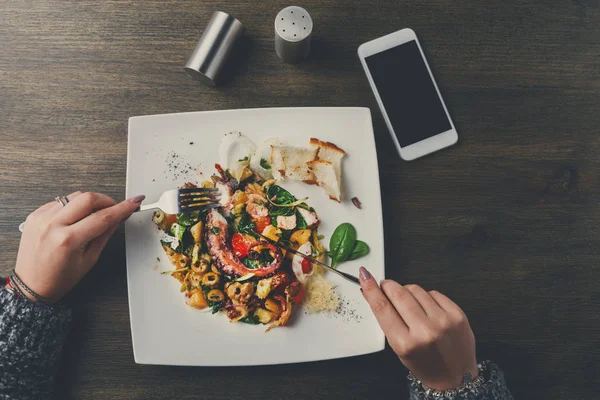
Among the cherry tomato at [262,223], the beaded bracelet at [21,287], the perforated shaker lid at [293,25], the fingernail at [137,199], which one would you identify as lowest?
the beaded bracelet at [21,287]

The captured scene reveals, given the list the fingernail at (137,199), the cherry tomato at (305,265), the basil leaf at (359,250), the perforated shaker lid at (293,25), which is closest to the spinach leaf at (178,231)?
the fingernail at (137,199)

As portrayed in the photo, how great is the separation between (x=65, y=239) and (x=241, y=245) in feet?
1.53

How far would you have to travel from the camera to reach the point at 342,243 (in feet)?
4.24

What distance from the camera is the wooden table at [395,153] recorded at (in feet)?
4.47

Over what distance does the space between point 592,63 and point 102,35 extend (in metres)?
1.60

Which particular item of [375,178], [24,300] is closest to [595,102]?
[375,178]

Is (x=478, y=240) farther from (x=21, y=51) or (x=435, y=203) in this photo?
(x=21, y=51)

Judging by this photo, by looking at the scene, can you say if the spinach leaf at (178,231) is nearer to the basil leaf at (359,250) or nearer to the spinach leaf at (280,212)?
the spinach leaf at (280,212)

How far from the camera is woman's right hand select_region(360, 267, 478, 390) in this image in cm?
106

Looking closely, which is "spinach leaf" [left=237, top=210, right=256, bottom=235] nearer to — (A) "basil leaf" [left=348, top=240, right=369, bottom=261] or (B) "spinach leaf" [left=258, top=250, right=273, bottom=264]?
(B) "spinach leaf" [left=258, top=250, right=273, bottom=264]

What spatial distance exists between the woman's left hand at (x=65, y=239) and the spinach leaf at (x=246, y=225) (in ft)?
0.95

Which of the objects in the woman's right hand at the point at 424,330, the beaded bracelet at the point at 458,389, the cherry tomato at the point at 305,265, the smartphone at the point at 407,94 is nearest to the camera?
the woman's right hand at the point at 424,330

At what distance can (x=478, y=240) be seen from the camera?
4.67 ft

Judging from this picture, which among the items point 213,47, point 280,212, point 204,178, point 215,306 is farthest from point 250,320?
point 213,47
